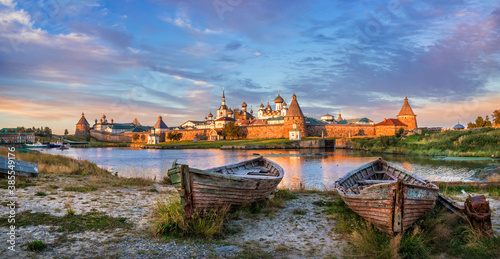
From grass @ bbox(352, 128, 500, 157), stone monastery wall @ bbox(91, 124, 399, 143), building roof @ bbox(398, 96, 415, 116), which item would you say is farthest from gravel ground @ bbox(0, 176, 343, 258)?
building roof @ bbox(398, 96, 415, 116)

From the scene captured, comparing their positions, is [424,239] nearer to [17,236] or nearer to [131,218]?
[131,218]

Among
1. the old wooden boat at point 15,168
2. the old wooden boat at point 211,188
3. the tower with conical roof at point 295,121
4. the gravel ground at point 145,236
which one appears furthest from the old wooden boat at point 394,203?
the tower with conical roof at point 295,121

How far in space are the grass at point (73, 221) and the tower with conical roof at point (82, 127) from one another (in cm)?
15787

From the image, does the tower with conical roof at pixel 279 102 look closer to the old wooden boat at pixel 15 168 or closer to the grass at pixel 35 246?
the old wooden boat at pixel 15 168

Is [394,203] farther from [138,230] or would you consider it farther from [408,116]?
[408,116]

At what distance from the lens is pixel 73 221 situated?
23.2 ft

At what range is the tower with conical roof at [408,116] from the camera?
294ft

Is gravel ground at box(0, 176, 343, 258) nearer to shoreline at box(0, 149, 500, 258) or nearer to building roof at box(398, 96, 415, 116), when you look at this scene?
shoreline at box(0, 149, 500, 258)

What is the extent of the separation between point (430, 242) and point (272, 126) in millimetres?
89423

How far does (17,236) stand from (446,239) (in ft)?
27.1

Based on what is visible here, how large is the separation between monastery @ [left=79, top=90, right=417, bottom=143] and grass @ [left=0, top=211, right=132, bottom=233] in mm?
73100

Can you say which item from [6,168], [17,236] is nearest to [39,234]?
[17,236]

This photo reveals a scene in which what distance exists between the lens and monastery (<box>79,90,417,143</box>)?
87.1 metres

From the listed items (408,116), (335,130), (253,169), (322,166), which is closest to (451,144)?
(322,166)
